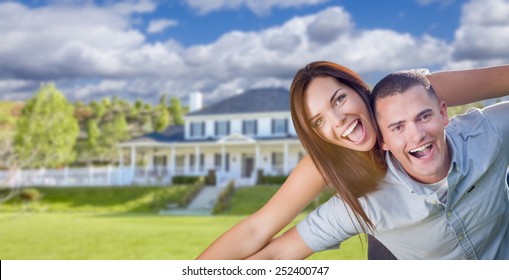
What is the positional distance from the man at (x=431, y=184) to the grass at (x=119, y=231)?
4685 mm

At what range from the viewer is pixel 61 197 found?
22.6 metres

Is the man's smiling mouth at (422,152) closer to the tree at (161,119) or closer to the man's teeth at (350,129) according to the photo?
the man's teeth at (350,129)

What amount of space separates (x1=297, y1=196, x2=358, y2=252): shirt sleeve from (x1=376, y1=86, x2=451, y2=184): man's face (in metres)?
0.26

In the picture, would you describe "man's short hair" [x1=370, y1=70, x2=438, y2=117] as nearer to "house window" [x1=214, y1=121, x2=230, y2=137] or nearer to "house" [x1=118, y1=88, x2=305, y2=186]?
"house" [x1=118, y1=88, x2=305, y2=186]

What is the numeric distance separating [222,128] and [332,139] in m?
24.2

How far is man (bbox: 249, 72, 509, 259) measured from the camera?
6.06 ft

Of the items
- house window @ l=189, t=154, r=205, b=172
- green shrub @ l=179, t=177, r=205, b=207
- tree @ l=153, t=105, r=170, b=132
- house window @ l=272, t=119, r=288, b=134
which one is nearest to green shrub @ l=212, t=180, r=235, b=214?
green shrub @ l=179, t=177, r=205, b=207

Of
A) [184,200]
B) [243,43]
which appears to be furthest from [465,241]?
[243,43]

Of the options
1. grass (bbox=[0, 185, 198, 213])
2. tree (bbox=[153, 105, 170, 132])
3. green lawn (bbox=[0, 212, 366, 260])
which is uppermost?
tree (bbox=[153, 105, 170, 132])

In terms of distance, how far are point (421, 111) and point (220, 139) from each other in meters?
23.5

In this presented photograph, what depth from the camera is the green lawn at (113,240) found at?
8375 millimetres

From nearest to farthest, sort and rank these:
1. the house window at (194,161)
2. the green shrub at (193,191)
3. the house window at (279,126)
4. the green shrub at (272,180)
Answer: the green shrub at (193,191) < the green shrub at (272,180) < the house window at (279,126) < the house window at (194,161)

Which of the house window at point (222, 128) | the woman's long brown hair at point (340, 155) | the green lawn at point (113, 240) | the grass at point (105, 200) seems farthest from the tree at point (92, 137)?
the woman's long brown hair at point (340, 155)

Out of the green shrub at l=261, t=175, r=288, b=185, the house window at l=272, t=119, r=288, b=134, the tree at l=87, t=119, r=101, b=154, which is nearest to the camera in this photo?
the green shrub at l=261, t=175, r=288, b=185
